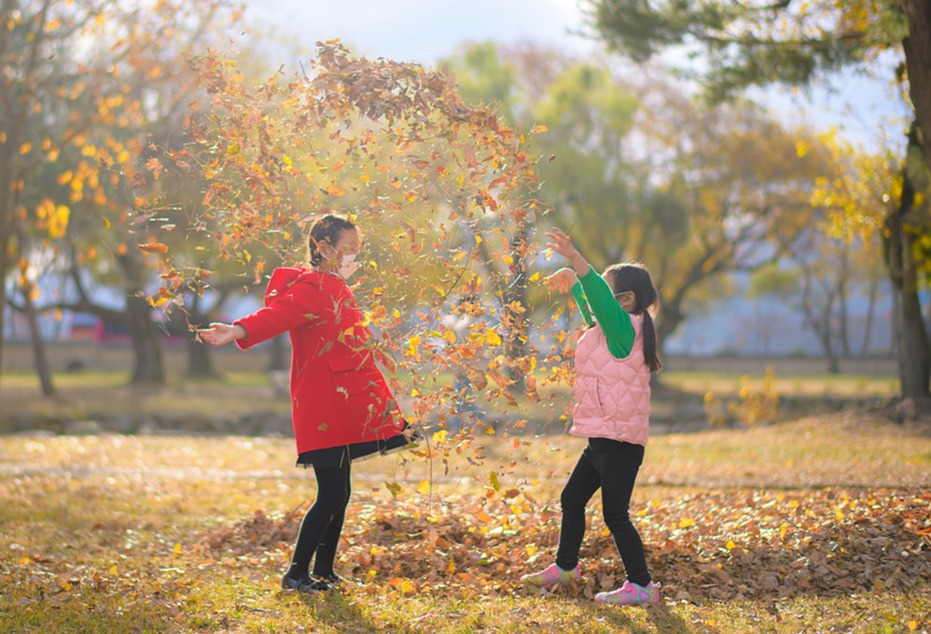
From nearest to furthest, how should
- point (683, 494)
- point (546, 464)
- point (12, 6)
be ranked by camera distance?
point (683, 494), point (546, 464), point (12, 6)

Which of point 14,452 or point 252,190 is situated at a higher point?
point 252,190

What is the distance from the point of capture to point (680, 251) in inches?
1404

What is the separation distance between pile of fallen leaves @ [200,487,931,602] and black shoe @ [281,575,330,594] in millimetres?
251

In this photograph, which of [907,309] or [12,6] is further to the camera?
[12,6]

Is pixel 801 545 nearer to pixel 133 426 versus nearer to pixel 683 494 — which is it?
pixel 683 494

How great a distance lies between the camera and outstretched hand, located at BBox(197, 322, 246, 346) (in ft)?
15.3

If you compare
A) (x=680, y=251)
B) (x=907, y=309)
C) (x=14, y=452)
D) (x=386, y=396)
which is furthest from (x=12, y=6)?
(x=680, y=251)

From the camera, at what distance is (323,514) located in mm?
5086

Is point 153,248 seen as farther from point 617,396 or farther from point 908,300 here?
point 908,300

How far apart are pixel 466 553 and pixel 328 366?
1671 mm

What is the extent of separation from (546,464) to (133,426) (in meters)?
9.68

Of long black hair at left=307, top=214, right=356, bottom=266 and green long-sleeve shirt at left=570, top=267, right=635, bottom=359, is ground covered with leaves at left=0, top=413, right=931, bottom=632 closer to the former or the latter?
green long-sleeve shirt at left=570, top=267, right=635, bottom=359

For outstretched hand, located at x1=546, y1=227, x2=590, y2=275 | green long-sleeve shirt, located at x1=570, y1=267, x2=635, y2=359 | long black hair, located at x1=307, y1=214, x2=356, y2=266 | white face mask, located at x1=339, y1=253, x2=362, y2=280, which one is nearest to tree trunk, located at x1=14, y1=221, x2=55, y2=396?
long black hair, located at x1=307, y1=214, x2=356, y2=266

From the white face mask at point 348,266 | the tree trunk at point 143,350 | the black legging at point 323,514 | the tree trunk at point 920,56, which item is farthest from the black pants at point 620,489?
the tree trunk at point 143,350
